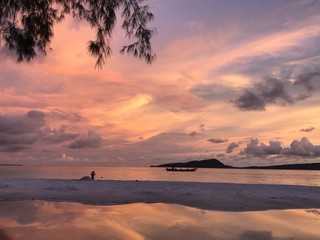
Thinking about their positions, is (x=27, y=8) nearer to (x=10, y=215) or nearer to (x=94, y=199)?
(x=10, y=215)

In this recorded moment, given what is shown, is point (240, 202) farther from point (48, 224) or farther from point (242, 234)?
point (48, 224)

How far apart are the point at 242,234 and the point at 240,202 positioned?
849 centimetres

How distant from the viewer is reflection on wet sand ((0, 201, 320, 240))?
9.91m

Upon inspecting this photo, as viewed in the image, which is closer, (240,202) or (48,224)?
(48,224)

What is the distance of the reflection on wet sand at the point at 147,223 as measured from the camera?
32.5 ft

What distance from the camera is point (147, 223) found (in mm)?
11680

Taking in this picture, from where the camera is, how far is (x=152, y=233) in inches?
400

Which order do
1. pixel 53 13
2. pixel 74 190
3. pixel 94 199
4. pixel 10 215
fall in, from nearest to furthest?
1. pixel 53 13
2. pixel 10 215
3. pixel 94 199
4. pixel 74 190

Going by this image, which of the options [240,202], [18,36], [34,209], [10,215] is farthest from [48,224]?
[240,202]

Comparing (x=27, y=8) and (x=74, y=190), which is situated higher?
(x=27, y=8)

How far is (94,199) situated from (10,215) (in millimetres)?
5681

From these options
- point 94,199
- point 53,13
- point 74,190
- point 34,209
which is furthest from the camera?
point 74,190

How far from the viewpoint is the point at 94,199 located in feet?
60.2

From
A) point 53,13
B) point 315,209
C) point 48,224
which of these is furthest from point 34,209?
point 315,209
